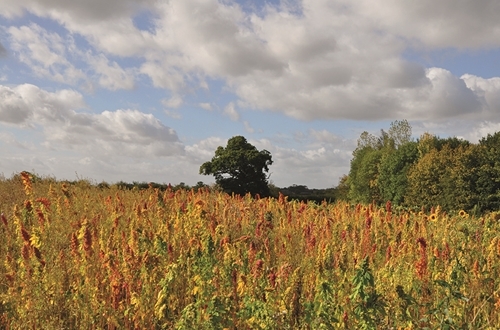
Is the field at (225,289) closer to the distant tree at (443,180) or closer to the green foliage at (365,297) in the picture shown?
the green foliage at (365,297)

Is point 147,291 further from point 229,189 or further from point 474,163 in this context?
point 229,189

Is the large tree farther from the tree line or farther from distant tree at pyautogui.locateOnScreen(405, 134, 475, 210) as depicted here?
distant tree at pyautogui.locateOnScreen(405, 134, 475, 210)

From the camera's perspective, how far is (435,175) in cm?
2364

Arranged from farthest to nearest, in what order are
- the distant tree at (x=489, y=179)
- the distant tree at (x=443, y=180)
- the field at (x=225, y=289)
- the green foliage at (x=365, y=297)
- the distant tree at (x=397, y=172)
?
the distant tree at (x=397, y=172) < the distant tree at (x=443, y=180) < the distant tree at (x=489, y=179) < the field at (x=225, y=289) < the green foliage at (x=365, y=297)

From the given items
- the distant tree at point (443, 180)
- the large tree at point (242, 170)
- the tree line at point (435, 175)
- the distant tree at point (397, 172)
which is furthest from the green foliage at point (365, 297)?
the large tree at point (242, 170)

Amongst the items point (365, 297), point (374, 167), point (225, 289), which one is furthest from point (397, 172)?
point (365, 297)

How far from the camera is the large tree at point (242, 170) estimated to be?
34125 mm

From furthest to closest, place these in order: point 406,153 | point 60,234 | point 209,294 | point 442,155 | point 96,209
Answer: point 406,153, point 442,155, point 96,209, point 60,234, point 209,294

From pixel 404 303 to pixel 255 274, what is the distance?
1.06 m

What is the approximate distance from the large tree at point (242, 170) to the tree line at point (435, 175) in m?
6.82

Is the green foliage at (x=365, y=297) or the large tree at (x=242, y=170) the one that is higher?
the large tree at (x=242, y=170)

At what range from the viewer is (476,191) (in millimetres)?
21297

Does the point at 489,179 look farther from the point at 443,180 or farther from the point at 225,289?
the point at 225,289

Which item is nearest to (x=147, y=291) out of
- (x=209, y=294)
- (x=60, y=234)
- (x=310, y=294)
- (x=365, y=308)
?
(x=209, y=294)
